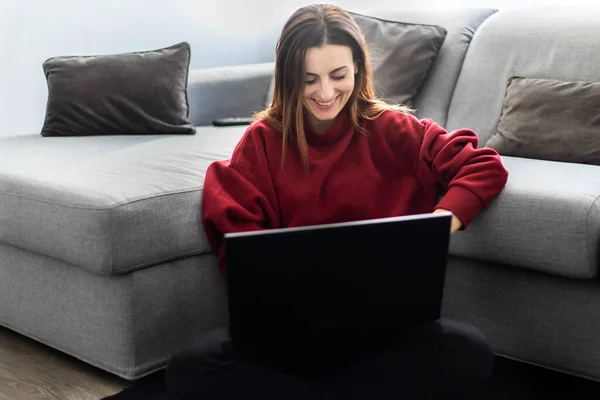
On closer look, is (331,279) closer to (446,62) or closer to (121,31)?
(446,62)

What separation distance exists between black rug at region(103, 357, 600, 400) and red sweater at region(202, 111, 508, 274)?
0.96ft

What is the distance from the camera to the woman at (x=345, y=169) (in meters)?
1.48

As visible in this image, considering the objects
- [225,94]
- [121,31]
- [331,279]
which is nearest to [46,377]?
[331,279]

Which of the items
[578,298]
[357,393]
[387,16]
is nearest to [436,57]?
[387,16]

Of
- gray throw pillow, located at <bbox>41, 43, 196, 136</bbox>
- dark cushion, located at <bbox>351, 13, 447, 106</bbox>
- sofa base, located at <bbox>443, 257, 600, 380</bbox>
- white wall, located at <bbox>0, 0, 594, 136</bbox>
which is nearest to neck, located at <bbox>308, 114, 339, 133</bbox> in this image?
sofa base, located at <bbox>443, 257, 600, 380</bbox>

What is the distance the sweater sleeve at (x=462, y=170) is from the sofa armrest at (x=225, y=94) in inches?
47.1

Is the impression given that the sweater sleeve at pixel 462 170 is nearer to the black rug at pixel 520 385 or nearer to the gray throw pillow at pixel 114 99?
the black rug at pixel 520 385

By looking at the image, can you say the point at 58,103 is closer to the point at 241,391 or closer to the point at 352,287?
the point at 241,391

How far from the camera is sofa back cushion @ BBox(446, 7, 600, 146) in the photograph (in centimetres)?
215

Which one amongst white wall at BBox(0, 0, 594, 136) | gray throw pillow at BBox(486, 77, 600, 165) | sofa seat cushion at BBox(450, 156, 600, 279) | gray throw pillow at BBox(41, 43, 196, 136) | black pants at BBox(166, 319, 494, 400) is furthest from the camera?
white wall at BBox(0, 0, 594, 136)

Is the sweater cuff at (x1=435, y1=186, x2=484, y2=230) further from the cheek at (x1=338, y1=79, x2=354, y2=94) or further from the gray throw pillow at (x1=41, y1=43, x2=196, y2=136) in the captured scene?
the gray throw pillow at (x1=41, y1=43, x2=196, y2=136)

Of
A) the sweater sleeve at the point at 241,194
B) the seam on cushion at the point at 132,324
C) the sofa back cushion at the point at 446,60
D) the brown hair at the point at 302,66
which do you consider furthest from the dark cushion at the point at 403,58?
the seam on cushion at the point at 132,324

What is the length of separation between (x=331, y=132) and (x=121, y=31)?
5.63 ft

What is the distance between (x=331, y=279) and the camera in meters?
1.24
